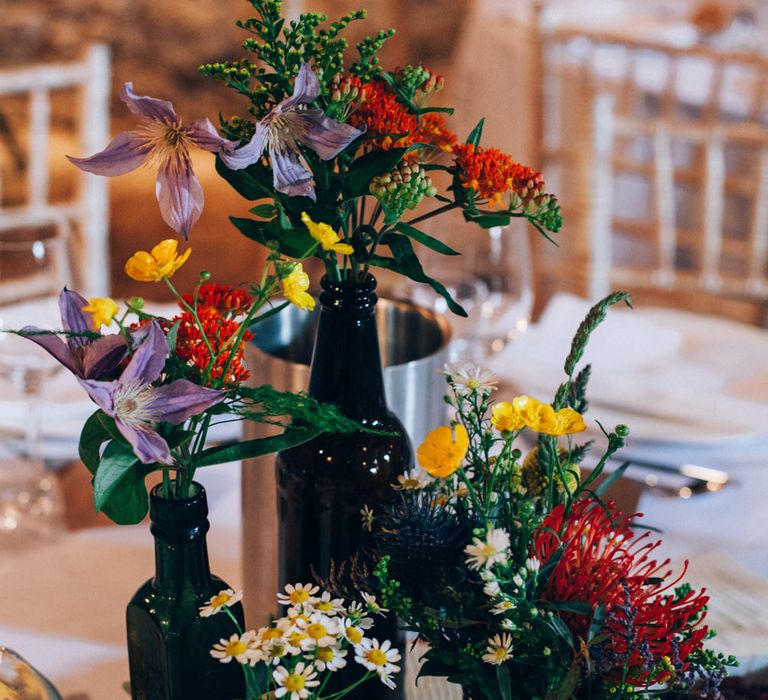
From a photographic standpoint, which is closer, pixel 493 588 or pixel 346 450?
pixel 493 588

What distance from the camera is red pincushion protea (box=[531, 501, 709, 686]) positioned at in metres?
0.46

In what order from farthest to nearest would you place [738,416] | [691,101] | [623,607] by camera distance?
[691,101], [738,416], [623,607]

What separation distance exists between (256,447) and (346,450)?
0.08 metres

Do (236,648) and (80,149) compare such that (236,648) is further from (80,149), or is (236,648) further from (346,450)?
(80,149)

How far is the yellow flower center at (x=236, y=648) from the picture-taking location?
0.46 metres

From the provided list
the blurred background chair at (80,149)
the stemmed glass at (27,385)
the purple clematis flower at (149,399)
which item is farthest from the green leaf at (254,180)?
the blurred background chair at (80,149)

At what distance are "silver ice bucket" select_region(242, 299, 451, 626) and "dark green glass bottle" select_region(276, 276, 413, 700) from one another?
0.20ft

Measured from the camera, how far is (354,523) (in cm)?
58

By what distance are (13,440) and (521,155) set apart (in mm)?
2396

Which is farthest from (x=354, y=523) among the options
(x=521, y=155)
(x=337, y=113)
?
(x=521, y=155)

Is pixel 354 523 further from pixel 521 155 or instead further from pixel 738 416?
pixel 521 155

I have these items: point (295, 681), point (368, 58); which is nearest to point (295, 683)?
point (295, 681)

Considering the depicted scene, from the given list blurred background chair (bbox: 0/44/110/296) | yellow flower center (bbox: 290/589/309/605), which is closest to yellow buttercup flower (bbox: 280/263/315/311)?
yellow flower center (bbox: 290/589/309/605)

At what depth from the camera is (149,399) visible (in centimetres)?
46
